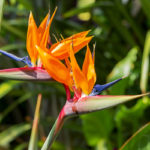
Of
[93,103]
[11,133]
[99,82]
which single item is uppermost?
[93,103]

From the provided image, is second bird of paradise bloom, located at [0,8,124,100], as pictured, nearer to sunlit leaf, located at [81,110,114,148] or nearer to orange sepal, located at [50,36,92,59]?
orange sepal, located at [50,36,92,59]

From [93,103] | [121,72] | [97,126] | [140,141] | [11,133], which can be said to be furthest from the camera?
[11,133]

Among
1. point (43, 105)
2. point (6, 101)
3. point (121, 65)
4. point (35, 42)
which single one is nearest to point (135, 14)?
point (121, 65)

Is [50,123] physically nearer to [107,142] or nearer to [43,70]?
[107,142]

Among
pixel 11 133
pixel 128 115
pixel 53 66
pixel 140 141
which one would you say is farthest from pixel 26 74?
pixel 11 133

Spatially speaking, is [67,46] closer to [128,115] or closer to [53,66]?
[53,66]

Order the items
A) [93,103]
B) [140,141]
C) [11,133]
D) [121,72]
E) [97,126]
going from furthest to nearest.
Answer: [11,133] < [97,126] < [121,72] < [140,141] < [93,103]

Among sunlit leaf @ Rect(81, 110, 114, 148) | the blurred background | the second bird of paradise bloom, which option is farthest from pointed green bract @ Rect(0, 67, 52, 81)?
sunlit leaf @ Rect(81, 110, 114, 148)
